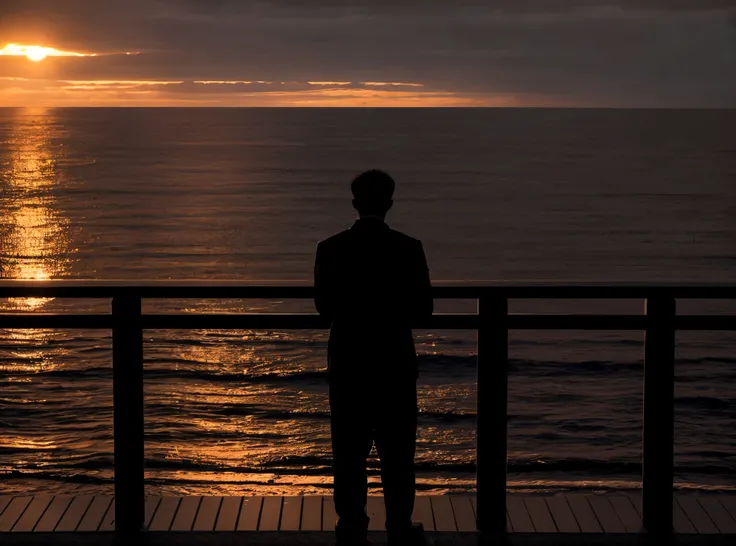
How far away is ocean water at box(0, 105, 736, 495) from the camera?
1136cm

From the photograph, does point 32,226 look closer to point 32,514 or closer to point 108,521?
point 32,514

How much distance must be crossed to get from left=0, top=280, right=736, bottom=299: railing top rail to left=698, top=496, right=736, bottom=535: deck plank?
105cm

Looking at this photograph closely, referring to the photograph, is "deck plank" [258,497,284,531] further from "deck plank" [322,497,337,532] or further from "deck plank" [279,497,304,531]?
"deck plank" [322,497,337,532]

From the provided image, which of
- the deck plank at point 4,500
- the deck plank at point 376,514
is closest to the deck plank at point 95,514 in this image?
the deck plank at point 4,500

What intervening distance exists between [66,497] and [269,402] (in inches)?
422

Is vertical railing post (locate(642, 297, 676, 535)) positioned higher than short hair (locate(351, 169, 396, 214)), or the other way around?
short hair (locate(351, 169, 396, 214))

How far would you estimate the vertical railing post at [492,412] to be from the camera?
4176 mm

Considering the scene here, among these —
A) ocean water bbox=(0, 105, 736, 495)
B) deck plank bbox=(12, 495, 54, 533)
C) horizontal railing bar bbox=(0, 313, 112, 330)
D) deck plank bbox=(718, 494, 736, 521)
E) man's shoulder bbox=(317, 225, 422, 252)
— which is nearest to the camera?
man's shoulder bbox=(317, 225, 422, 252)

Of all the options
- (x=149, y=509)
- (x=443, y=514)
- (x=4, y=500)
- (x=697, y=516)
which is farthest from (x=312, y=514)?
(x=697, y=516)

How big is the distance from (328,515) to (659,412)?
153cm

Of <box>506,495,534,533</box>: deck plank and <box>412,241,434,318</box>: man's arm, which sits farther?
Answer: <box>506,495,534,533</box>: deck plank

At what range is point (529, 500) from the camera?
4.71m

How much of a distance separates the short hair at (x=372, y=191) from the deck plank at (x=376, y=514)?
1.52 metres

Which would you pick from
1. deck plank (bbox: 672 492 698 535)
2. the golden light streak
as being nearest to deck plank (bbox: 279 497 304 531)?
deck plank (bbox: 672 492 698 535)
